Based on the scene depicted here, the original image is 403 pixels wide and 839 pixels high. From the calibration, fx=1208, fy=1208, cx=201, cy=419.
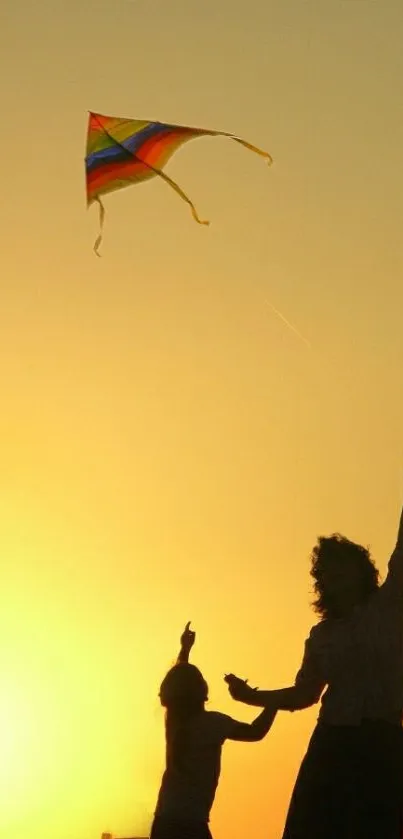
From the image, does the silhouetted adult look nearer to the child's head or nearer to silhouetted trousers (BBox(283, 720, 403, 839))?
silhouetted trousers (BBox(283, 720, 403, 839))

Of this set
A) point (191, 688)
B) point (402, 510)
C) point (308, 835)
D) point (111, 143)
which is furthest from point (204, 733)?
point (111, 143)

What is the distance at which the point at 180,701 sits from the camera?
4.48 m

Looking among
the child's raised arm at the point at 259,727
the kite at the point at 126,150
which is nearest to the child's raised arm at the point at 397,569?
the child's raised arm at the point at 259,727

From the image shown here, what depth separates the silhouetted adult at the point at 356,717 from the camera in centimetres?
403

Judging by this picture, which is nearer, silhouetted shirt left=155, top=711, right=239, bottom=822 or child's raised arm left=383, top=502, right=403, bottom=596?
child's raised arm left=383, top=502, right=403, bottom=596

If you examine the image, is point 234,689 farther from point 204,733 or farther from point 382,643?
point 382,643

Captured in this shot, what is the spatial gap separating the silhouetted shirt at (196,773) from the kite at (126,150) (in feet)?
11.9

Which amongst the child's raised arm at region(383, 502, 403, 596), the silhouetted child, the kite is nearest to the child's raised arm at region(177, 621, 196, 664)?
the silhouetted child

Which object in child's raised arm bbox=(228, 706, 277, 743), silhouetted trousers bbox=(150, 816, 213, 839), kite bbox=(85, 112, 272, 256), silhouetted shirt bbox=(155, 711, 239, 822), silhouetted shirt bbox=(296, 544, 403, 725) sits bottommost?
silhouetted trousers bbox=(150, 816, 213, 839)

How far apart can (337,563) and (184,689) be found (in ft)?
2.48

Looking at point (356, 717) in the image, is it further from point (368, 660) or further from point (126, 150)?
point (126, 150)

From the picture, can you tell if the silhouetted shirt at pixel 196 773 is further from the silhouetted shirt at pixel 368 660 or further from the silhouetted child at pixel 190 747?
the silhouetted shirt at pixel 368 660

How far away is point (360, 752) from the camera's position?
4039 millimetres

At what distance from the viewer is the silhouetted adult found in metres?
4.03
